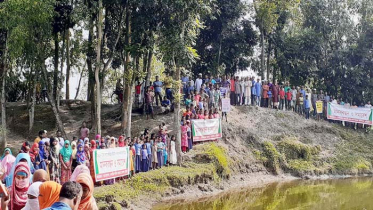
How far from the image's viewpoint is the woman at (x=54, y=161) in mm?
11695

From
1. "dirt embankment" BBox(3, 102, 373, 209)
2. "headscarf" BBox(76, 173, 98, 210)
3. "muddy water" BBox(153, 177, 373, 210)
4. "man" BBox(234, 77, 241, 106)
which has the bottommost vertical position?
"muddy water" BBox(153, 177, 373, 210)

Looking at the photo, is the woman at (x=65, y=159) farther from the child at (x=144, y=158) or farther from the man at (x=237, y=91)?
the man at (x=237, y=91)

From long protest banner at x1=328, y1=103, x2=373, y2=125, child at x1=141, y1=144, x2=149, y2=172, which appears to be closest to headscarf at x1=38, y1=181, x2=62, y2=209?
child at x1=141, y1=144, x2=149, y2=172

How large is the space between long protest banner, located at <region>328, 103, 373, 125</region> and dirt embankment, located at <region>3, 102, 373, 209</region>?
0.62 m

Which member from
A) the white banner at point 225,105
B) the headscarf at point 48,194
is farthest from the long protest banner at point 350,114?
the headscarf at point 48,194

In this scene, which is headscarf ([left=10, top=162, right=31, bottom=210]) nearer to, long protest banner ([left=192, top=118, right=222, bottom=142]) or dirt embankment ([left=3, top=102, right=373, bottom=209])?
dirt embankment ([left=3, top=102, right=373, bottom=209])

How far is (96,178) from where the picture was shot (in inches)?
468

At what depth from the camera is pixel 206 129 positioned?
57.5ft

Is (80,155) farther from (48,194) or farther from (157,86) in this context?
(157,86)

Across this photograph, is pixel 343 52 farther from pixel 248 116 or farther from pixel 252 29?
pixel 248 116

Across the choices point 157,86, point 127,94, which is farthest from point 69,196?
point 157,86

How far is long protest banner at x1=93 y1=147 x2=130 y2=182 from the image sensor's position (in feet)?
39.1

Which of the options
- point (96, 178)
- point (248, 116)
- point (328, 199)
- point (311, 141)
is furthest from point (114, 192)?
point (311, 141)

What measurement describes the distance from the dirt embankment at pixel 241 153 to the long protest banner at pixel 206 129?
0.40 metres
